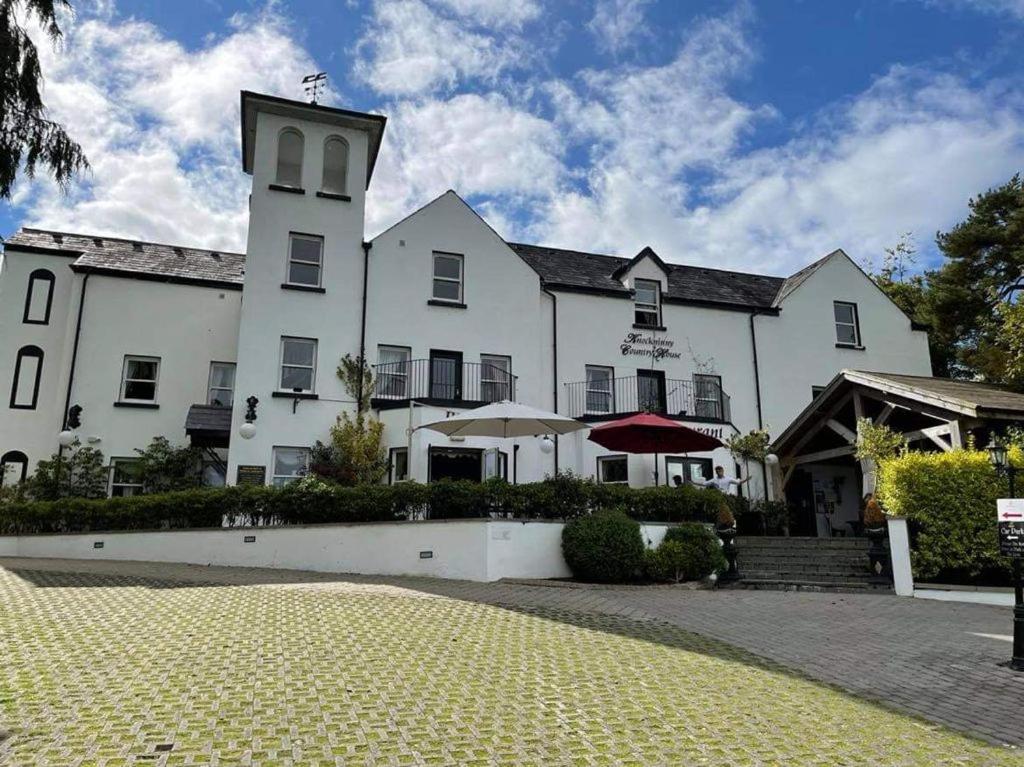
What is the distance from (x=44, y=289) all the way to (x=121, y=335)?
3.10 meters

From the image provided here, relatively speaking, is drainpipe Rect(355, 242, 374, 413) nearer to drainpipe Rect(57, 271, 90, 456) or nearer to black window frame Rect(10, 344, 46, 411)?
drainpipe Rect(57, 271, 90, 456)

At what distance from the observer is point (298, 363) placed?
19797 millimetres

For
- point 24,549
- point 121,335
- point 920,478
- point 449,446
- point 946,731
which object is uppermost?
point 121,335

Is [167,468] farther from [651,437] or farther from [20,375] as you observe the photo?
[651,437]

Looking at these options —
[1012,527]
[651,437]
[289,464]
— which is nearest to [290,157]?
[289,464]

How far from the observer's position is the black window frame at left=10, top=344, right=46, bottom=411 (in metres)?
20.3

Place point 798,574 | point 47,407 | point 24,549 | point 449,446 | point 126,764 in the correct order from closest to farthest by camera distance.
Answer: point 126,764, point 798,574, point 24,549, point 449,446, point 47,407

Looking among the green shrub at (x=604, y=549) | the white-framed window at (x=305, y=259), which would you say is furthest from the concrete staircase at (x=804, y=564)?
the white-framed window at (x=305, y=259)

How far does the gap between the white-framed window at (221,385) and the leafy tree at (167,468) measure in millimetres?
2068

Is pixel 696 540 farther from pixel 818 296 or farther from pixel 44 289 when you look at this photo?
pixel 44 289

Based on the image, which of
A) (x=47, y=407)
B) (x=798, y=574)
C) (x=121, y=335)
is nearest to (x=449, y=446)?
(x=798, y=574)

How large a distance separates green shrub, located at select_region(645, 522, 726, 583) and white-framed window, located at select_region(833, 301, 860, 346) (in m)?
15.1

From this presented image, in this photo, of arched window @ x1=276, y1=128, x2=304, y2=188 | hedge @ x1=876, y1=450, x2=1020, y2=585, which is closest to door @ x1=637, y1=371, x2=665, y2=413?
hedge @ x1=876, y1=450, x2=1020, y2=585

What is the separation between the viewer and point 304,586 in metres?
11.2
